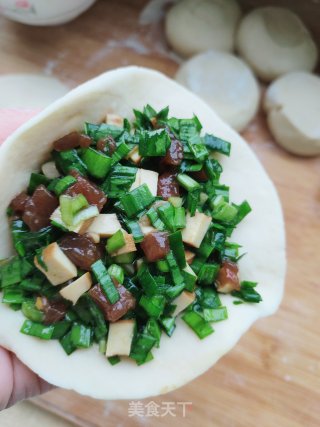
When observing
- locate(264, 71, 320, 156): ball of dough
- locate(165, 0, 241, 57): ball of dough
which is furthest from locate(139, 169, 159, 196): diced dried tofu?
A: locate(165, 0, 241, 57): ball of dough

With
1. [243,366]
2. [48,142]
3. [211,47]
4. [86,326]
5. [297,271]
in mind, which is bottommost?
[243,366]

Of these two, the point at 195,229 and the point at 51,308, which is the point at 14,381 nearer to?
the point at 51,308

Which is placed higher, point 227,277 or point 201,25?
point 201,25

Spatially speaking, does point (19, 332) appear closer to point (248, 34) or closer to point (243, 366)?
point (243, 366)

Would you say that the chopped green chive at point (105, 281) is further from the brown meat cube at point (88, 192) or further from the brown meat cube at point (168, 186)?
the brown meat cube at point (168, 186)

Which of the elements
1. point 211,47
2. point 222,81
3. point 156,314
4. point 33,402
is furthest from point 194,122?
point 33,402

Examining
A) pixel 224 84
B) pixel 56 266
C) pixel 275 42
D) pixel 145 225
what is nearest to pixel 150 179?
pixel 145 225
